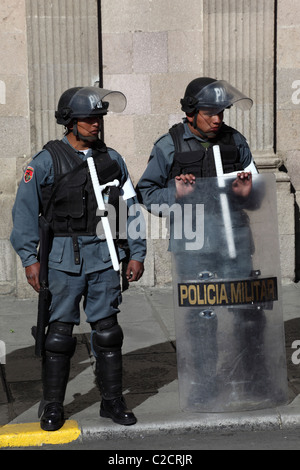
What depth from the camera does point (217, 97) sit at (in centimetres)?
531

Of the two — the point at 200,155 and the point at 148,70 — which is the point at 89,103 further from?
the point at 148,70

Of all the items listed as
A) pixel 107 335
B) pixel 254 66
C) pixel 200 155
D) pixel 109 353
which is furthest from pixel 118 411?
pixel 254 66

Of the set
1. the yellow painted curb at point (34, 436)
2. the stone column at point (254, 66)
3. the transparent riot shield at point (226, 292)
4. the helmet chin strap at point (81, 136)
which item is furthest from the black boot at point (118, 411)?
the stone column at point (254, 66)

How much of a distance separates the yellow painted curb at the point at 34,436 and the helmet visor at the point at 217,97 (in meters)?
2.05

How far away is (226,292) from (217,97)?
3.82 ft

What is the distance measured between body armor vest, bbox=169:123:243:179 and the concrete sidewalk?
145 centimetres

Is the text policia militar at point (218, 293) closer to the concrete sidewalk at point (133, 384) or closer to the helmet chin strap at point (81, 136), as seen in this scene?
the concrete sidewalk at point (133, 384)

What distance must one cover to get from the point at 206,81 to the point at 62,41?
11.9 feet

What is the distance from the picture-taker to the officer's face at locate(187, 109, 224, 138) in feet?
17.5

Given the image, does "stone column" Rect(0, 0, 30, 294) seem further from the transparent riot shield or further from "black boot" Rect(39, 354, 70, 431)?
the transparent riot shield

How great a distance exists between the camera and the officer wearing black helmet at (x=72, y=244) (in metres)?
5.13
